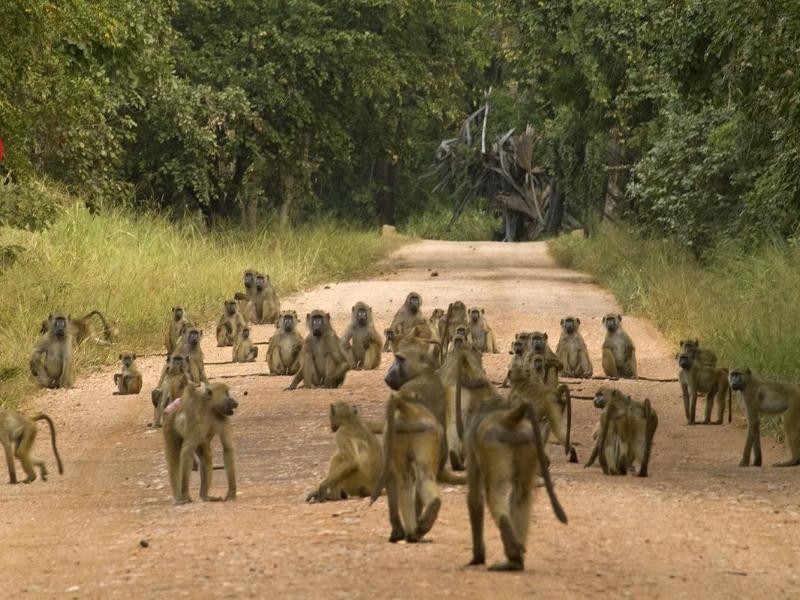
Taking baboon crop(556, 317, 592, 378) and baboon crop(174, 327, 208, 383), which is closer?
baboon crop(174, 327, 208, 383)

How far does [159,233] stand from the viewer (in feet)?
97.2

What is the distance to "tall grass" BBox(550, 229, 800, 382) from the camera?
55.0ft

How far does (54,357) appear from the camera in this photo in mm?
16891

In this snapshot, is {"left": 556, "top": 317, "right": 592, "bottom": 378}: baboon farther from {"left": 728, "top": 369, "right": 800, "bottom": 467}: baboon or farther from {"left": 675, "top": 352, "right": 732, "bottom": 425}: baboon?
{"left": 728, "top": 369, "right": 800, "bottom": 467}: baboon

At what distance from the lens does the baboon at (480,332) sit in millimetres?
19250

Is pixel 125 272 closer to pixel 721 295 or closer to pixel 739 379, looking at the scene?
pixel 721 295

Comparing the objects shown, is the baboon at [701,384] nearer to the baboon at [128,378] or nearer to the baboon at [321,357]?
the baboon at [321,357]

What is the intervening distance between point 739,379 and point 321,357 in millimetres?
5226

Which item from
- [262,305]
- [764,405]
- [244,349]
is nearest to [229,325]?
[244,349]

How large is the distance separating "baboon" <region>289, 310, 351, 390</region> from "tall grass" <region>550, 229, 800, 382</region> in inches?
146

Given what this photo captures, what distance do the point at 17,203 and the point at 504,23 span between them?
48.3 ft

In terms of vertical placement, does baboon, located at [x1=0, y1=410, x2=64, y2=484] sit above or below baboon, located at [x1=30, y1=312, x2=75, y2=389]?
below

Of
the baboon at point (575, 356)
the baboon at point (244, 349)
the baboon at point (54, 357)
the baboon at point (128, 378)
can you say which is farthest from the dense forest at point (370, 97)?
the baboon at point (128, 378)

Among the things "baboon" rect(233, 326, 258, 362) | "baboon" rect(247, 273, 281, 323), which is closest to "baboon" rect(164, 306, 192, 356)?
"baboon" rect(233, 326, 258, 362)
